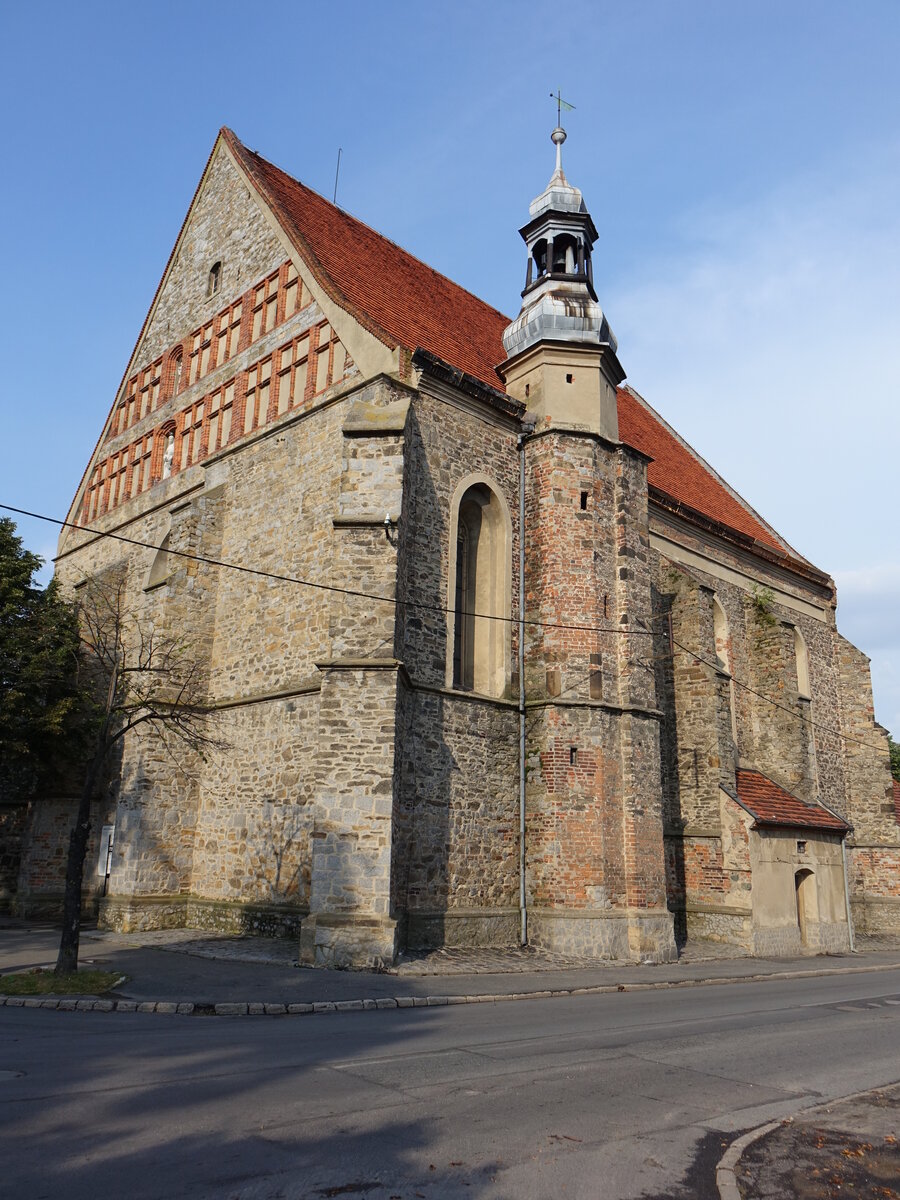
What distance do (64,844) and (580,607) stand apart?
12.0m

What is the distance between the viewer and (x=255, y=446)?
18.5 metres

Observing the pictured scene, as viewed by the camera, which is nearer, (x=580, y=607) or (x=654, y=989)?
(x=654, y=989)

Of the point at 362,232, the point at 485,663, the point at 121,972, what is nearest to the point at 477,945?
the point at 485,663

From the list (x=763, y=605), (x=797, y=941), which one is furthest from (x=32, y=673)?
(x=763, y=605)

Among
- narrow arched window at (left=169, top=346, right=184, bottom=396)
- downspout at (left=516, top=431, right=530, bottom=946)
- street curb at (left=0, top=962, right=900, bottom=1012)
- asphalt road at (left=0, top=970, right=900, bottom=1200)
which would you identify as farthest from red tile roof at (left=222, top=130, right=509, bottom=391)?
asphalt road at (left=0, top=970, right=900, bottom=1200)

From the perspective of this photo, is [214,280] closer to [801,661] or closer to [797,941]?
[801,661]

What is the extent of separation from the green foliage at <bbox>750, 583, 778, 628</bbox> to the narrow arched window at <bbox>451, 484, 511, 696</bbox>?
33.3 ft

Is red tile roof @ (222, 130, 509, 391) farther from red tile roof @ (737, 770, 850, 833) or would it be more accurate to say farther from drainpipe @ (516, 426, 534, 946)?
red tile roof @ (737, 770, 850, 833)

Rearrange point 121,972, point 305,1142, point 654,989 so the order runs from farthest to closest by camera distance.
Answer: point 654,989 < point 121,972 < point 305,1142

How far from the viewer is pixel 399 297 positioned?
19859 mm

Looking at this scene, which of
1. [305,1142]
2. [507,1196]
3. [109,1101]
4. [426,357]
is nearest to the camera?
[507,1196]

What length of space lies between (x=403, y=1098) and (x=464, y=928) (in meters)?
9.28

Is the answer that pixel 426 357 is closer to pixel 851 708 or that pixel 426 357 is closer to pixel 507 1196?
pixel 507 1196

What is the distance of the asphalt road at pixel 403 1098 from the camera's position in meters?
4.66
